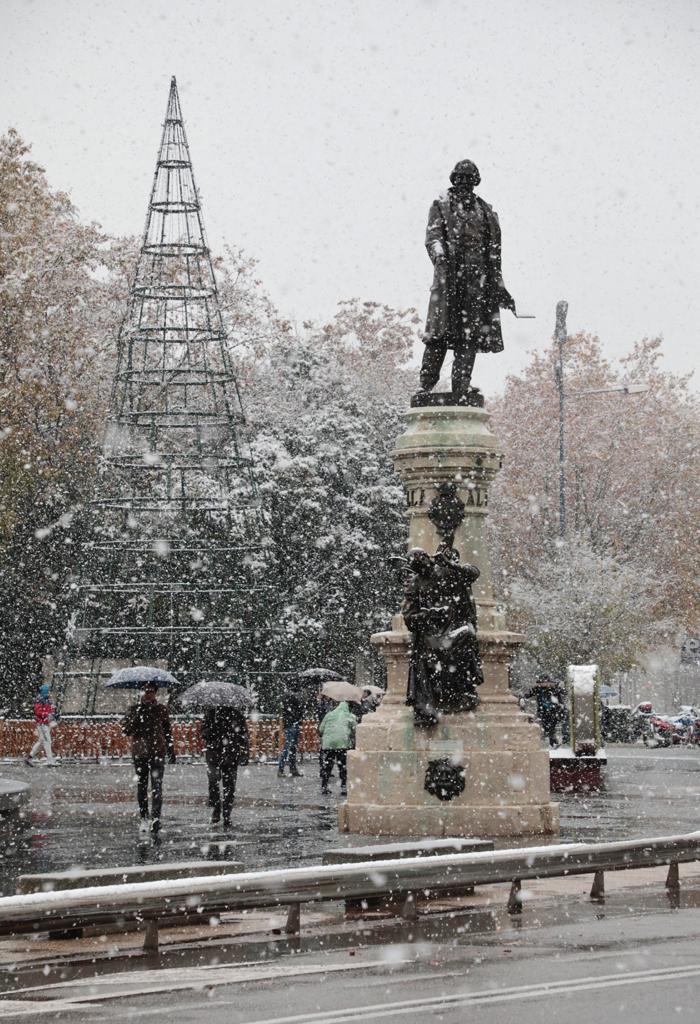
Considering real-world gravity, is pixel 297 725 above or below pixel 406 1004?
above

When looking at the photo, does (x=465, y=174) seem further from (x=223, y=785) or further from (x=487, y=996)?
(x=487, y=996)

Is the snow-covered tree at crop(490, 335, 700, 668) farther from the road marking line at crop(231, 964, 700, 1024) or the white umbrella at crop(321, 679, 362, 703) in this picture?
the road marking line at crop(231, 964, 700, 1024)

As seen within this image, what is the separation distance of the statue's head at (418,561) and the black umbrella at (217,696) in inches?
133

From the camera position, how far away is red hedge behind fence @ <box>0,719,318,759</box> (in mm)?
42094

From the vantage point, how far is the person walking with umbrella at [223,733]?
23.1m

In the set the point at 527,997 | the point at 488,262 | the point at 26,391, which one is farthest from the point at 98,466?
the point at 527,997

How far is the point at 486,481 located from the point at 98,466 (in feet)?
81.5

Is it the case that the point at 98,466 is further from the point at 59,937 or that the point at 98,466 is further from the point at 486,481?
the point at 59,937

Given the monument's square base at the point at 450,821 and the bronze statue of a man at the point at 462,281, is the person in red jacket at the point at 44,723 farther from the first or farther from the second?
the monument's square base at the point at 450,821

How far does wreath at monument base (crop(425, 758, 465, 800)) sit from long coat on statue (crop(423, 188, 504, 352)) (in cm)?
475

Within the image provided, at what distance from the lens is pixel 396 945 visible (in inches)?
523

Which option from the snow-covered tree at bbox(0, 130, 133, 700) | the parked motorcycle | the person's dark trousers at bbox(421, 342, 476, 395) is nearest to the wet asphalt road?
the person's dark trousers at bbox(421, 342, 476, 395)

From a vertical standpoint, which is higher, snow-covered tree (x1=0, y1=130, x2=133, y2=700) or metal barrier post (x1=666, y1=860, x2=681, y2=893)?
snow-covered tree (x1=0, y1=130, x2=133, y2=700)

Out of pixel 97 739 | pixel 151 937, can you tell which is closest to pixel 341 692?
pixel 97 739
